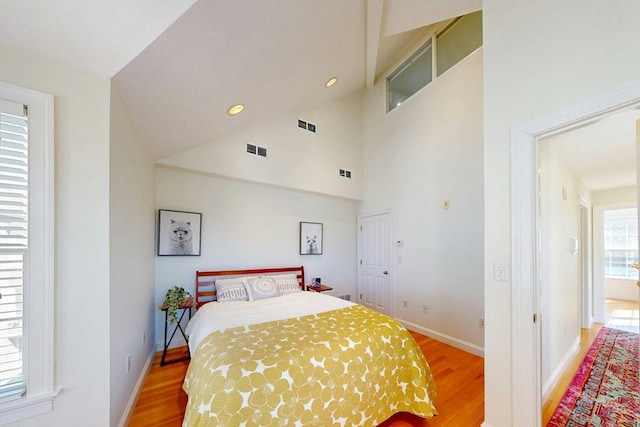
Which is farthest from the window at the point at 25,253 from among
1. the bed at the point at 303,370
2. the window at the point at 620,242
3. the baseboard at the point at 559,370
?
the window at the point at 620,242

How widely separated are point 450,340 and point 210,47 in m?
4.13

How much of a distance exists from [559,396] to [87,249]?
12.8 feet

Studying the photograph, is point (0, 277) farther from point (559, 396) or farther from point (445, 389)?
point (559, 396)

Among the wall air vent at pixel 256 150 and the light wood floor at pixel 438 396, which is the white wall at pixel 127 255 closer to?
the light wood floor at pixel 438 396

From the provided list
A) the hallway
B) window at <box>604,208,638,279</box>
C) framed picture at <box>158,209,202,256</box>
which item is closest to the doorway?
framed picture at <box>158,209,202,256</box>

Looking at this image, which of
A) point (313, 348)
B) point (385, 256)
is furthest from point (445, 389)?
point (385, 256)

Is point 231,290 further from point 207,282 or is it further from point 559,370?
point 559,370

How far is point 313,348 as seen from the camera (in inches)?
69.7

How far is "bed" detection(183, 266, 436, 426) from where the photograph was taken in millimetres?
1486

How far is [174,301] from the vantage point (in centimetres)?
287

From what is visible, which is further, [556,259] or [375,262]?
[375,262]

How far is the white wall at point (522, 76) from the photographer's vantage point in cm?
132

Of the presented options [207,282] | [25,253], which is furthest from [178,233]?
[25,253]

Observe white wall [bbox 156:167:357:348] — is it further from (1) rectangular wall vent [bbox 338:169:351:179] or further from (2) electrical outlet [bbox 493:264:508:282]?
(2) electrical outlet [bbox 493:264:508:282]
